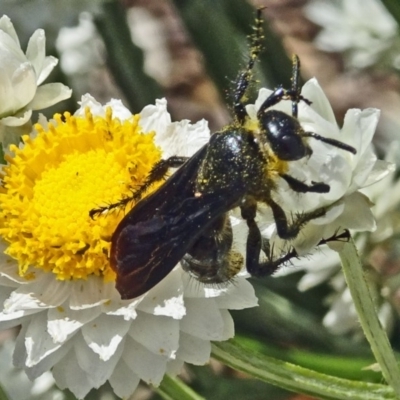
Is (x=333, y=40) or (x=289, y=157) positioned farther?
(x=333, y=40)

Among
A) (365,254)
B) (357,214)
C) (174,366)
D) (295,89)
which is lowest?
(365,254)

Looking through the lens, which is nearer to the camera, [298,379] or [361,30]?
[298,379]

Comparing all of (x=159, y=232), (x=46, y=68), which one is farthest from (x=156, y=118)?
(x=159, y=232)

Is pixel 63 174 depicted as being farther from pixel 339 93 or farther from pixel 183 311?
pixel 339 93

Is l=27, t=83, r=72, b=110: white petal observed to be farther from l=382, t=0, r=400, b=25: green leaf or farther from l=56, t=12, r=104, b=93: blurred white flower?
l=56, t=12, r=104, b=93: blurred white flower

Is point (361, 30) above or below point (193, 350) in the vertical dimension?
below

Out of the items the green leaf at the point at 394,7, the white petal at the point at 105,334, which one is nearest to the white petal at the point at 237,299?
the white petal at the point at 105,334

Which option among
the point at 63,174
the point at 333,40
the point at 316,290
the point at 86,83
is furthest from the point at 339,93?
the point at 63,174

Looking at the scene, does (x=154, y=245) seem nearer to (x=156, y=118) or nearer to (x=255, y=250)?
(x=255, y=250)
